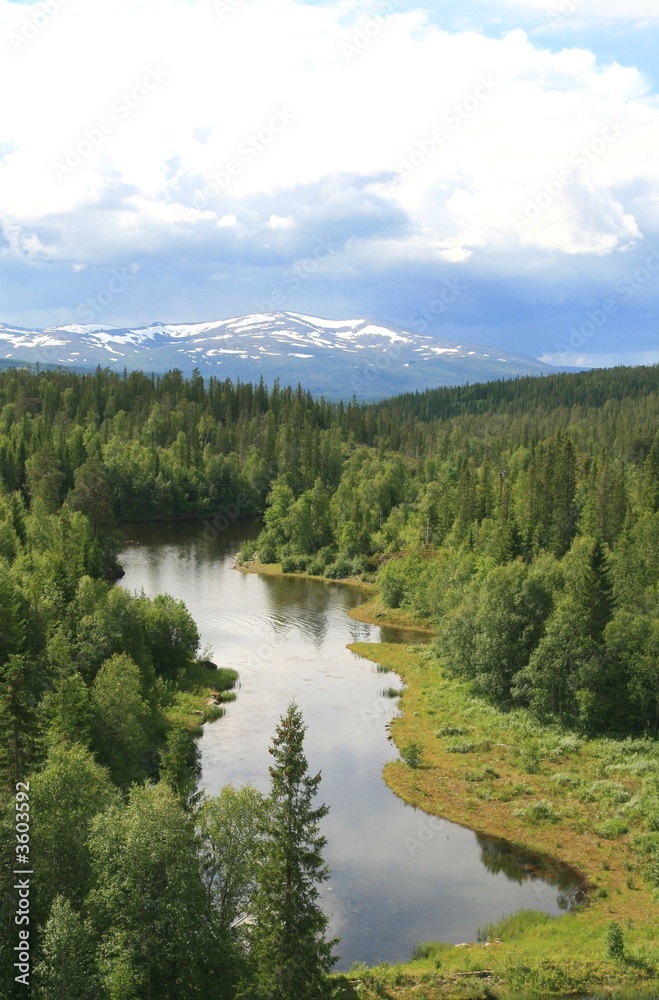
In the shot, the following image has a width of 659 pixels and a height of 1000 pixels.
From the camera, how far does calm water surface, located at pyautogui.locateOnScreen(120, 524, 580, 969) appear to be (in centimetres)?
4059

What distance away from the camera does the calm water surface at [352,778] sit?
40.6 m

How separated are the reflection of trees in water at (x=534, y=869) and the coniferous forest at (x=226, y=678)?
5053 mm

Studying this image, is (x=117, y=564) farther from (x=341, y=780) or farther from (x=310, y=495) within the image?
(x=341, y=780)

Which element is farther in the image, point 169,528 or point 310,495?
point 169,528

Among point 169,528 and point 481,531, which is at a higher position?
point 481,531

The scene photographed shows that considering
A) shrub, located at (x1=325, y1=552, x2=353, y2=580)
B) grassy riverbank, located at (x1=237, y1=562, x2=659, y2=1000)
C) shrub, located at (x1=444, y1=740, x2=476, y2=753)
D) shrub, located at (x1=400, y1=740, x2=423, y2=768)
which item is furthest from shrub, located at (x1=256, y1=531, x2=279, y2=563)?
shrub, located at (x1=444, y1=740, x2=476, y2=753)

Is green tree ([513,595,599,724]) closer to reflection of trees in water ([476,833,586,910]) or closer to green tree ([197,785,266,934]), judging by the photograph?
reflection of trees in water ([476,833,586,910])

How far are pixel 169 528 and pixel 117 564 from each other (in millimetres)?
44758

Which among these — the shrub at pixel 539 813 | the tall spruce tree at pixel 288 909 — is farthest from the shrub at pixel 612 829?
the tall spruce tree at pixel 288 909

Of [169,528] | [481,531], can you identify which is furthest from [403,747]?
[169,528]

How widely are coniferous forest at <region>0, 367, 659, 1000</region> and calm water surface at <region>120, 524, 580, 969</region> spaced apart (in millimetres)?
2570

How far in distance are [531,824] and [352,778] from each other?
1131cm

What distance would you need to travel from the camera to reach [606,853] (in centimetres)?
4603

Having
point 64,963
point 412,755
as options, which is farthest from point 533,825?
point 64,963
